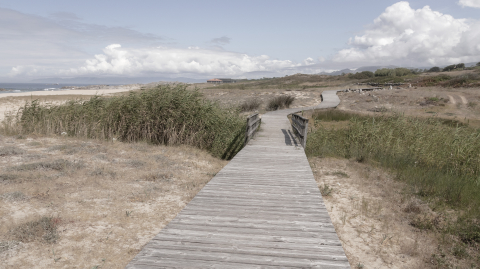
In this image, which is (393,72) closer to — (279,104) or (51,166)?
(279,104)

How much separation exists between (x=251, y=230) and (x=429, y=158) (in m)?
7.63

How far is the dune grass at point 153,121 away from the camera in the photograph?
10.7m

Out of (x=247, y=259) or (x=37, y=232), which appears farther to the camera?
(x=37, y=232)

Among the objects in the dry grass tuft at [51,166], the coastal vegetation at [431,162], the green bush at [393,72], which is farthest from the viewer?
the green bush at [393,72]

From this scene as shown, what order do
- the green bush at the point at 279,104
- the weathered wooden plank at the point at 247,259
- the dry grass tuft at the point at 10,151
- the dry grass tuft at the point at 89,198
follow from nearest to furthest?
the weathered wooden plank at the point at 247,259 → the dry grass tuft at the point at 89,198 → the dry grass tuft at the point at 10,151 → the green bush at the point at 279,104

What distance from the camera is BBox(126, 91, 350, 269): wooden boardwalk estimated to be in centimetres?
284

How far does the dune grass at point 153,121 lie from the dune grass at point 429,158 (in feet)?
11.2

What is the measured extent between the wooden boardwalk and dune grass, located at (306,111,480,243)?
9.20 ft

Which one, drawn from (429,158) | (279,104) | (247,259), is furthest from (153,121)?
(279,104)

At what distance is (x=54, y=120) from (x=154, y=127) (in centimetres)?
455

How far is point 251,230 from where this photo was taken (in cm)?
349

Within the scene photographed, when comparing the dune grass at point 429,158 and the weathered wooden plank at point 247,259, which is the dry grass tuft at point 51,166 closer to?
the weathered wooden plank at point 247,259

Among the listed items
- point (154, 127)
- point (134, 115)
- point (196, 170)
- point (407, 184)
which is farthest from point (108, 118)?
point (407, 184)

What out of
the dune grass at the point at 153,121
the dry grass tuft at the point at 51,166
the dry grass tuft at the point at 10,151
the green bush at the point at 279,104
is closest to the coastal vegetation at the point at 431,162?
the dune grass at the point at 153,121
